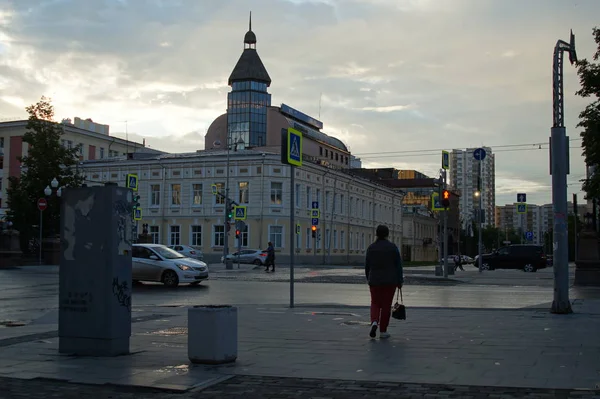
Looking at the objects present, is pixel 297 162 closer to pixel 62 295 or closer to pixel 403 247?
pixel 62 295

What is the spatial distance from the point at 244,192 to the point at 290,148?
5323 centimetres

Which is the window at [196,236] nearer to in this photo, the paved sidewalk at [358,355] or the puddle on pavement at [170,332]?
the paved sidewalk at [358,355]

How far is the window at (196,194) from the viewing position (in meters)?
71.8

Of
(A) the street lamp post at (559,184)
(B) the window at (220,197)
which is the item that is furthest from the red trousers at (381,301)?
(B) the window at (220,197)

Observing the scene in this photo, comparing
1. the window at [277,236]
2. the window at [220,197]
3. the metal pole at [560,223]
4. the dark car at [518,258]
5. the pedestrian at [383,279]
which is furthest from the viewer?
the window at [220,197]

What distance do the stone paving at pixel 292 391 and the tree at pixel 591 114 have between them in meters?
27.4

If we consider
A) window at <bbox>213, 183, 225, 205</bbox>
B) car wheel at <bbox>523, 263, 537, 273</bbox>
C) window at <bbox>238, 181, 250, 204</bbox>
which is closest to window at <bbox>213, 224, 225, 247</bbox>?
window at <bbox>213, 183, 225, 205</bbox>

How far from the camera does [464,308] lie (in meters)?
17.1

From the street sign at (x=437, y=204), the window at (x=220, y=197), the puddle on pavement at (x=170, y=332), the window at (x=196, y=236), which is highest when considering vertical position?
the window at (x=220, y=197)

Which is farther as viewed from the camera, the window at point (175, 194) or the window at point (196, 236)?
the window at point (175, 194)

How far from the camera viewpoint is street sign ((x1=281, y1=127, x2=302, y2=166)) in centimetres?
1703

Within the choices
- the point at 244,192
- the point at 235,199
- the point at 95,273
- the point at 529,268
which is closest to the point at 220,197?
the point at 235,199

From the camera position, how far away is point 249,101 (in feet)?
349

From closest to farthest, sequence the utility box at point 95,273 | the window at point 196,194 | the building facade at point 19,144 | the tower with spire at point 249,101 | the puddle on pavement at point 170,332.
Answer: the utility box at point 95,273 → the puddle on pavement at point 170,332 → the window at point 196,194 → the building facade at point 19,144 → the tower with spire at point 249,101
